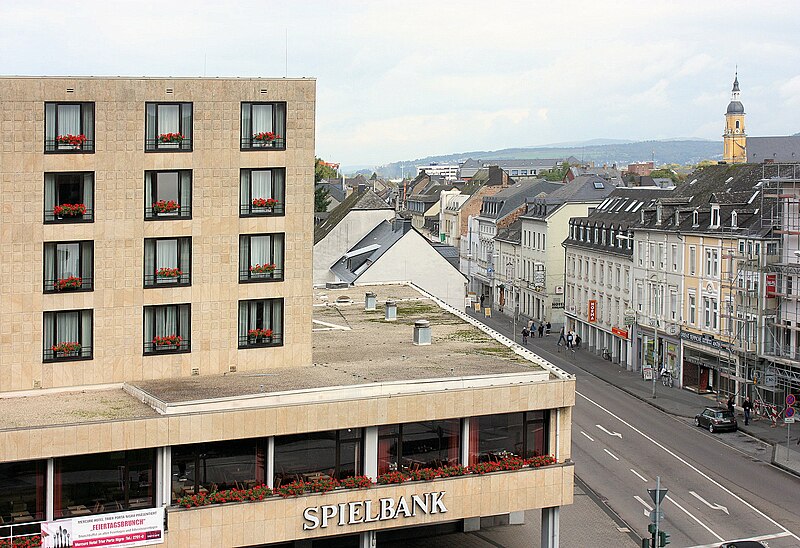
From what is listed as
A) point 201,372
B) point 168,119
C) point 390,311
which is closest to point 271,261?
point 201,372

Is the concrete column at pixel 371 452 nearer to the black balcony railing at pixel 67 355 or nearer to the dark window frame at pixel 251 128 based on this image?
the black balcony railing at pixel 67 355

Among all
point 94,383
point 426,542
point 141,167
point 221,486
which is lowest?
point 426,542

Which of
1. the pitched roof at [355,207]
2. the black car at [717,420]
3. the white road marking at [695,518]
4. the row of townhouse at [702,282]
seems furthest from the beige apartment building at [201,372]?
the pitched roof at [355,207]

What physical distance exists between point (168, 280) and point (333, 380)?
21.3 ft

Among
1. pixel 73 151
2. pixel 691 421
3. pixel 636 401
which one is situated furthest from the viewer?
pixel 636 401

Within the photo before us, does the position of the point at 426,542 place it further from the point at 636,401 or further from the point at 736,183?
the point at 736,183

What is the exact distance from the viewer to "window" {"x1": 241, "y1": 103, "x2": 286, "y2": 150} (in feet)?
143

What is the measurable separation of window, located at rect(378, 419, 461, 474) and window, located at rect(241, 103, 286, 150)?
34.2 ft

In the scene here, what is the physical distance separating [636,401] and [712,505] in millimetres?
25577

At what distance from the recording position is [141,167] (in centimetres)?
4225

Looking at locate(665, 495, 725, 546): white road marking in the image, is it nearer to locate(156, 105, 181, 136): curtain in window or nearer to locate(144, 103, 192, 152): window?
locate(144, 103, 192, 152): window

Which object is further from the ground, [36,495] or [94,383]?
[94,383]

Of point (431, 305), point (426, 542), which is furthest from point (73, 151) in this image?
point (431, 305)

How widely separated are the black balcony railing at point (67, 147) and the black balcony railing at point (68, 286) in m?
4.10
